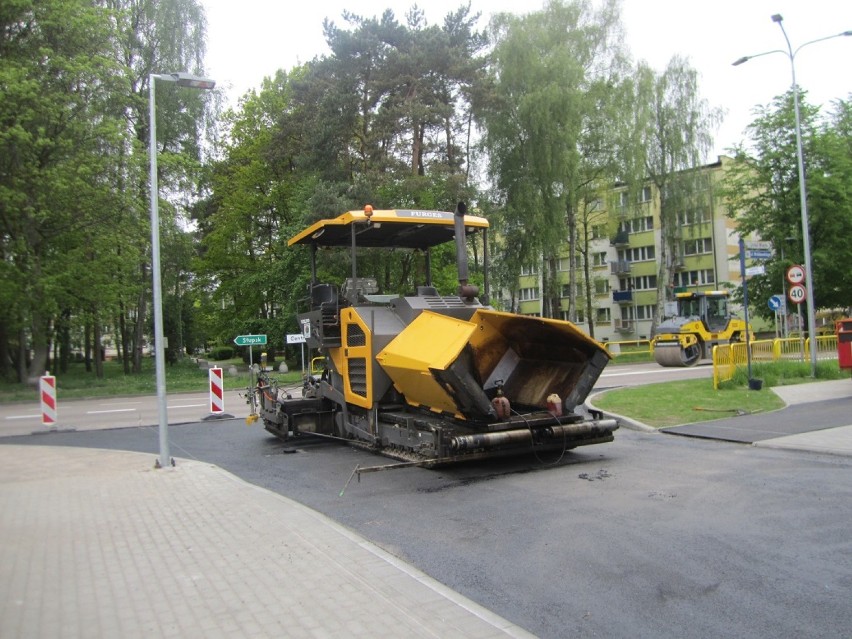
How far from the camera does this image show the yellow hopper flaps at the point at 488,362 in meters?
7.29

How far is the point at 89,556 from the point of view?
5.07 meters

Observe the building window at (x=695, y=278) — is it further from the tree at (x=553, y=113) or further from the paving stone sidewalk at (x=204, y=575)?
the paving stone sidewalk at (x=204, y=575)

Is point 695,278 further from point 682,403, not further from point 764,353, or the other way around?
point 682,403

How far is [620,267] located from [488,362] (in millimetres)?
55303

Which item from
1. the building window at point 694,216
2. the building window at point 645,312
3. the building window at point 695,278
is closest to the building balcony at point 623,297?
the building window at point 645,312

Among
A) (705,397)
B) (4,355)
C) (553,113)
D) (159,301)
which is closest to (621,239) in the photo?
(553,113)

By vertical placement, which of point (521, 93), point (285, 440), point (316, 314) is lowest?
point (285, 440)

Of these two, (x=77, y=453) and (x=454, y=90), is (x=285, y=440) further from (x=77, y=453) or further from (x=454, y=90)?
(x=454, y=90)

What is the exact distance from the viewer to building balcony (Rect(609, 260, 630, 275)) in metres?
60.6

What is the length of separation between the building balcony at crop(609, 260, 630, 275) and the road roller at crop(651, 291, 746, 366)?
105 feet

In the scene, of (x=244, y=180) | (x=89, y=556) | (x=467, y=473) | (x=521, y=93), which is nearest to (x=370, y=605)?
(x=89, y=556)

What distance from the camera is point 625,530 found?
5332 millimetres

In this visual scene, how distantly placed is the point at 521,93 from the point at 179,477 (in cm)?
2915

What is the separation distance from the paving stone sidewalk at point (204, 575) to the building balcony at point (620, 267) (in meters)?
57.0
